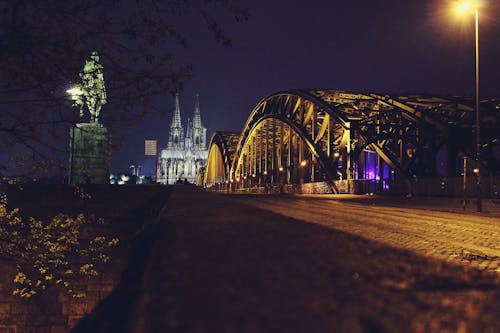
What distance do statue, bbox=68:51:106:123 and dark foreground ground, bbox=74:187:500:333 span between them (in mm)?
5622

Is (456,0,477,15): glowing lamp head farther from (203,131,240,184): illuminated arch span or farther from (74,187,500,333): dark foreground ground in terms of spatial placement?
(203,131,240,184): illuminated arch span

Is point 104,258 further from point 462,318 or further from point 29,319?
point 462,318

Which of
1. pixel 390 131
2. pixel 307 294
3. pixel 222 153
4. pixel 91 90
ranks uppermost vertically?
pixel 222 153

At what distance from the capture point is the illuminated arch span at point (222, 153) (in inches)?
3396

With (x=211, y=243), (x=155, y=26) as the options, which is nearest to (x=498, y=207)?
(x=155, y=26)

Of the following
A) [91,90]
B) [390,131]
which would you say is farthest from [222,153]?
[91,90]

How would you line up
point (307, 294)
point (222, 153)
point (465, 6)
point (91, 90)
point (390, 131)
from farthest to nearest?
1. point (222, 153)
2. point (390, 131)
3. point (465, 6)
4. point (91, 90)
5. point (307, 294)

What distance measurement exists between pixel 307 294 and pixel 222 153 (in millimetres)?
87434

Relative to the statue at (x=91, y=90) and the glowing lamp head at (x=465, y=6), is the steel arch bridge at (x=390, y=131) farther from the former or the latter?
the statue at (x=91, y=90)

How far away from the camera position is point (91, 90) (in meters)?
9.16

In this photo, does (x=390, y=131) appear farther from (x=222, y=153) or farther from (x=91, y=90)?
(x=222, y=153)

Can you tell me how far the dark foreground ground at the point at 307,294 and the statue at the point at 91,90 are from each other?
5622 millimetres

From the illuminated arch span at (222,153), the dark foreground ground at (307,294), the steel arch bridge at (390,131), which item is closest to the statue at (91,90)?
the dark foreground ground at (307,294)

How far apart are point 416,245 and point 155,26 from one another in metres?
6.23
